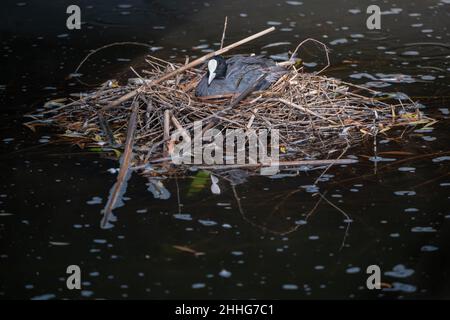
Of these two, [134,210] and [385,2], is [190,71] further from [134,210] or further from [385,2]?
[385,2]

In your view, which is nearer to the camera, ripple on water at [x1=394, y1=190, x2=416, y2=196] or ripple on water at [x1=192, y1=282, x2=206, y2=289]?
ripple on water at [x1=192, y1=282, x2=206, y2=289]

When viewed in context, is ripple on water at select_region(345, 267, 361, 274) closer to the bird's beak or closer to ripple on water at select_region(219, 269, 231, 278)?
ripple on water at select_region(219, 269, 231, 278)

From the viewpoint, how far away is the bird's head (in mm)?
7934

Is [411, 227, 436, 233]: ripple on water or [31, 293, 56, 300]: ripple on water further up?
[411, 227, 436, 233]: ripple on water

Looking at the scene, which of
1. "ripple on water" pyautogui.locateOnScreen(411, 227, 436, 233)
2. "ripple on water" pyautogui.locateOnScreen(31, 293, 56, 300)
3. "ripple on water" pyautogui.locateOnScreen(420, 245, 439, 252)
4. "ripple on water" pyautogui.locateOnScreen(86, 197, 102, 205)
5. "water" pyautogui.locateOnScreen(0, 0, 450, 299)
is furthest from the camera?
"ripple on water" pyautogui.locateOnScreen(86, 197, 102, 205)

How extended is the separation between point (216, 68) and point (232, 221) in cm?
212

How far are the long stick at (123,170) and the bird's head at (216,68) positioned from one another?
0.73 m

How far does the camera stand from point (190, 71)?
8.63 metres

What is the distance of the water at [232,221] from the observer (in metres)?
5.59

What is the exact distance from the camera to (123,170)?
6832mm

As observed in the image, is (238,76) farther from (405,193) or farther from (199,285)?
(199,285)

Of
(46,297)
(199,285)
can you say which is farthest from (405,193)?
(46,297)

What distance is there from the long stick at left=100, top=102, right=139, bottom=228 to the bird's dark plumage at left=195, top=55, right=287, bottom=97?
2.37ft

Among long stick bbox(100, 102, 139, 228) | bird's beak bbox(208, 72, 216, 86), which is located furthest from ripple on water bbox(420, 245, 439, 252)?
bird's beak bbox(208, 72, 216, 86)
